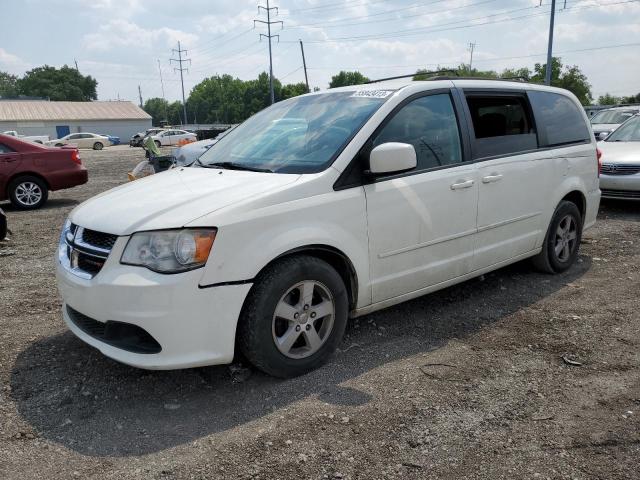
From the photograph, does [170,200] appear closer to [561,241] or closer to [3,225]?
[561,241]

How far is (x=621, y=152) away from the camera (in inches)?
356

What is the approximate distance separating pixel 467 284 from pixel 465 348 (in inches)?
58.5

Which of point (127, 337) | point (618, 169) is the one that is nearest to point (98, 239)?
point (127, 337)

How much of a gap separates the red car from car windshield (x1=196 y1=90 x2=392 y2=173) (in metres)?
7.73

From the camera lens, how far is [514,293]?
5.02 metres

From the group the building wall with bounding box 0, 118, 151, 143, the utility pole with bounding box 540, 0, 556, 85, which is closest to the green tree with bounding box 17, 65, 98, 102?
the building wall with bounding box 0, 118, 151, 143

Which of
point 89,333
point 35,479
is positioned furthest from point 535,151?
point 35,479

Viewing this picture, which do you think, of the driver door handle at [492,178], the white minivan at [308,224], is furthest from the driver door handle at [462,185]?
the driver door handle at [492,178]

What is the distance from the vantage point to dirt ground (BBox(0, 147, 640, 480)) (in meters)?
2.63

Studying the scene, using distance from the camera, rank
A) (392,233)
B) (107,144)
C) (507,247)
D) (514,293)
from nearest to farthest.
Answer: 1. (392,233)
2. (507,247)
3. (514,293)
4. (107,144)

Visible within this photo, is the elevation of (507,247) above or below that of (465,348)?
above

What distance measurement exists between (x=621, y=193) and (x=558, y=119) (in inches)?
170

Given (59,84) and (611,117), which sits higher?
(59,84)

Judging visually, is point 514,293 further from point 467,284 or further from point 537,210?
point 537,210
